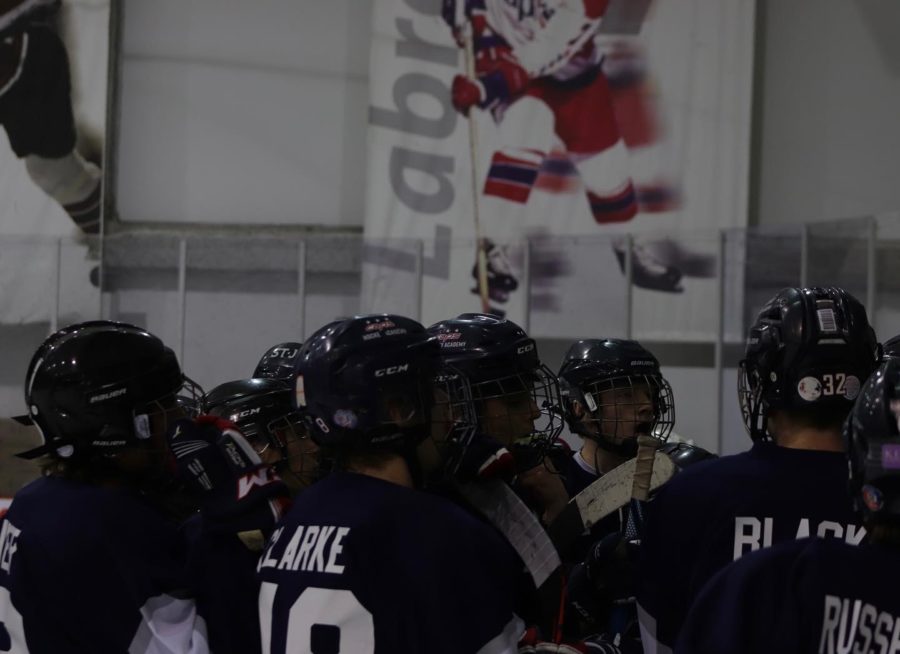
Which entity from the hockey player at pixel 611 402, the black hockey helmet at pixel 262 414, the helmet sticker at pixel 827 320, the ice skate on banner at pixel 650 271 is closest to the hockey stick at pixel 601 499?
the helmet sticker at pixel 827 320

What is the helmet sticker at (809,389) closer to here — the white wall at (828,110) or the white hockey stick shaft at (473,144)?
the white hockey stick shaft at (473,144)

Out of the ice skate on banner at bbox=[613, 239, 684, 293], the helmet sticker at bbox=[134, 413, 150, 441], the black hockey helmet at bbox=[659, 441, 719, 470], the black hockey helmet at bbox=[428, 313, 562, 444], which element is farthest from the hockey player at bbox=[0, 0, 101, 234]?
the helmet sticker at bbox=[134, 413, 150, 441]

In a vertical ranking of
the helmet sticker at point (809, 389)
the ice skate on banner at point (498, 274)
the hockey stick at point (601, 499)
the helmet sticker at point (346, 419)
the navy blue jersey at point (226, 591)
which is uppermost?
the ice skate on banner at point (498, 274)

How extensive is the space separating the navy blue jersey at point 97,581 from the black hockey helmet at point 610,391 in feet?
5.00

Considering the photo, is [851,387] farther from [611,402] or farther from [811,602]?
[611,402]

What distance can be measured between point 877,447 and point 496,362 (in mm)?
1251

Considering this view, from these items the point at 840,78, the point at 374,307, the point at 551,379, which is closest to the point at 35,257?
the point at 374,307

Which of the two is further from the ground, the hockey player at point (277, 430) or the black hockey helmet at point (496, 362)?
the black hockey helmet at point (496, 362)

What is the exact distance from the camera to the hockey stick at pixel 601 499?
2309 millimetres

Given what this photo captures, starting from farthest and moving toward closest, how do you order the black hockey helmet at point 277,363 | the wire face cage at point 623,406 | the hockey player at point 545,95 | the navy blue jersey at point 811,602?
the hockey player at point 545,95 → the black hockey helmet at point 277,363 → the wire face cage at point 623,406 → the navy blue jersey at point 811,602

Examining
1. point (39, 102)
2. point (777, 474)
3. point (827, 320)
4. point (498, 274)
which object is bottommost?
point (777, 474)

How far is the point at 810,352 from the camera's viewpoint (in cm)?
193

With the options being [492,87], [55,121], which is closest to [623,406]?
[492,87]

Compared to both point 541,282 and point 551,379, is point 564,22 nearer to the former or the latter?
point 541,282
